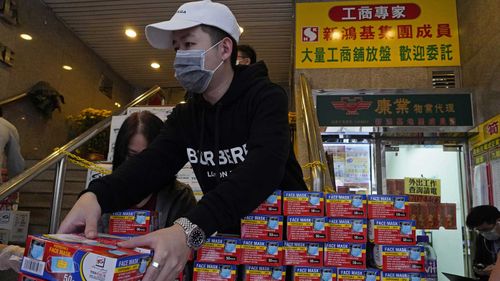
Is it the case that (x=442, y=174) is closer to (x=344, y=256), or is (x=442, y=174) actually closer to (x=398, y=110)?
(x=398, y=110)

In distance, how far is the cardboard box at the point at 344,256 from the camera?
3.25 feet

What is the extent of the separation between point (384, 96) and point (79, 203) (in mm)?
4212

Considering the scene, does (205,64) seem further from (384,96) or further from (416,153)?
→ (416,153)

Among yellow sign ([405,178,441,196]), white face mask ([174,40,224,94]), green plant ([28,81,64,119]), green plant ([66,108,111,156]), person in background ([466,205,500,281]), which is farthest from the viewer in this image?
green plant ([28,81,64,119])

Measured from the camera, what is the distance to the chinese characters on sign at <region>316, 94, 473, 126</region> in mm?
4430

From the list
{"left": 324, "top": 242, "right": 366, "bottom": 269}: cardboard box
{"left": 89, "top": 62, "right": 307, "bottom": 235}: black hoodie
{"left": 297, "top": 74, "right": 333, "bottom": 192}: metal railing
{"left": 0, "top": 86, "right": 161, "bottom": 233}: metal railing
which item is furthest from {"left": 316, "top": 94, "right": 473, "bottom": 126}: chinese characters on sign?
{"left": 324, "top": 242, "right": 366, "bottom": 269}: cardboard box

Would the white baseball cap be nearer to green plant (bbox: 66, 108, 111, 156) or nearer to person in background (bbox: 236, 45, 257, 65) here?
person in background (bbox: 236, 45, 257, 65)

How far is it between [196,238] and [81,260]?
0.21m

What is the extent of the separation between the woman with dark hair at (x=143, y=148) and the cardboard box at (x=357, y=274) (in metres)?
0.59

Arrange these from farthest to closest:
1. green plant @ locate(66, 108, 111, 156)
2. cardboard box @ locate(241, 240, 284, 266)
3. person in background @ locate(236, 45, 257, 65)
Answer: green plant @ locate(66, 108, 111, 156) → person in background @ locate(236, 45, 257, 65) → cardboard box @ locate(241, 240, 284, 266)

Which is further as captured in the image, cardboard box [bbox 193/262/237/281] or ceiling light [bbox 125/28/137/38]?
ceiling light [bbox 125/28/137/38]

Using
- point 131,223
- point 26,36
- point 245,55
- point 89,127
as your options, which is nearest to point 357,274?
point 131,223

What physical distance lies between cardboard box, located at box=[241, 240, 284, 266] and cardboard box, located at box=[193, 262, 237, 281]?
1.8 inches

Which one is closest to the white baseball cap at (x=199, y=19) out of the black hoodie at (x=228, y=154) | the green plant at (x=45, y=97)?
the black hoodie at (x=228, y=154)
